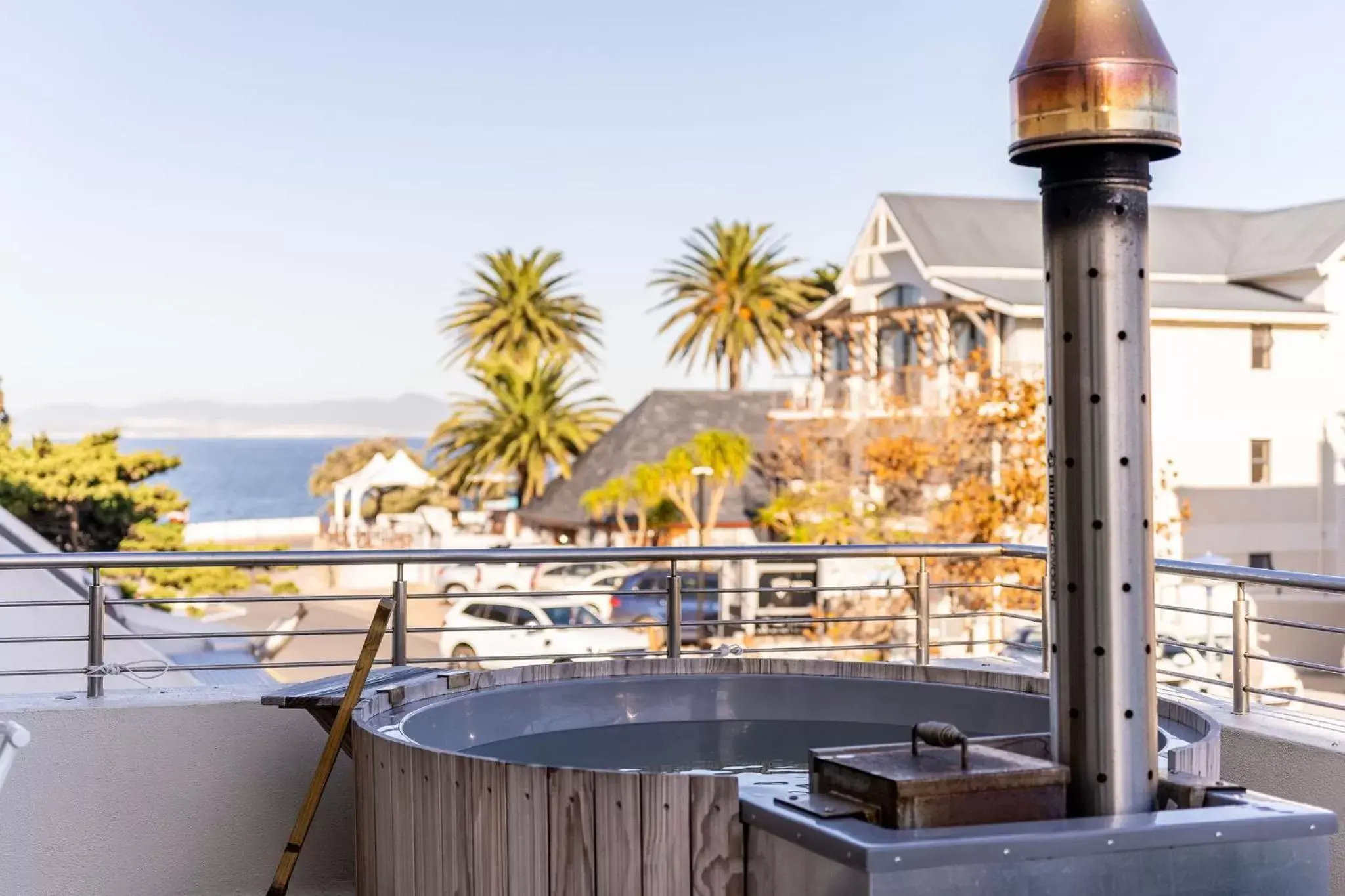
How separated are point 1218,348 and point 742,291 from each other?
96.7ft

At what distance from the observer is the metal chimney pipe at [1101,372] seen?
8.86 ft

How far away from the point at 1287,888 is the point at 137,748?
3.68 metres

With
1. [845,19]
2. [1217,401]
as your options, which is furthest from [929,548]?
[845,19]

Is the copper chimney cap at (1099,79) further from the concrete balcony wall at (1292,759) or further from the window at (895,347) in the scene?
the window at (895,347)

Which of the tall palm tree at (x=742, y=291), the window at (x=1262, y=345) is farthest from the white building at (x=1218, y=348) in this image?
the tall palm tree at (x=742, y=291)

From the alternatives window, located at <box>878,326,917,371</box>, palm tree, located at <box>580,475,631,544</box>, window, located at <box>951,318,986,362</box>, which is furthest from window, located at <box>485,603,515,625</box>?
palm tree, located at <box>580,475,631,544</box>

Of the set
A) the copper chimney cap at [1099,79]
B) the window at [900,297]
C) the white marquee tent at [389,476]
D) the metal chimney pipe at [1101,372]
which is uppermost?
the window at [900,297]

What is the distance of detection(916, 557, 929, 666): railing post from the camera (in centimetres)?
600

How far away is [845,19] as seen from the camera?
204 feet

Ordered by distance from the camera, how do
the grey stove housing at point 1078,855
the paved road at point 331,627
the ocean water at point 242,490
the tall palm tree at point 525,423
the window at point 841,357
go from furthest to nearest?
the ocean water at point 242,490
the tall palm tree at point 525,423
the window at point 841,357
the paved road at point 331,627
the grey stove housing at point 1078,855

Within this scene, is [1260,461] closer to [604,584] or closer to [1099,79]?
[604,584]

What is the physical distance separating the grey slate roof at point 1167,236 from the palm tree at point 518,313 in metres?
33.7

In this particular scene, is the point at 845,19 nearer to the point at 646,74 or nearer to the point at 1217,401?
the point at 646,74

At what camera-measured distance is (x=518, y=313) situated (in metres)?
62.8
